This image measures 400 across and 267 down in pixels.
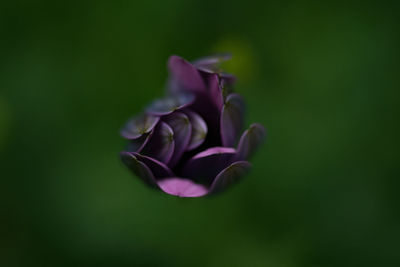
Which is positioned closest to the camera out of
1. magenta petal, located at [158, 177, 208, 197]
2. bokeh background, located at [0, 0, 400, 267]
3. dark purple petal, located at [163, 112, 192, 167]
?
magenta petal, located at [158, 177, 208, 197]

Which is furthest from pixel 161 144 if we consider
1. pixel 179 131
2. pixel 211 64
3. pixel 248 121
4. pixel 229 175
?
pixel 248 121

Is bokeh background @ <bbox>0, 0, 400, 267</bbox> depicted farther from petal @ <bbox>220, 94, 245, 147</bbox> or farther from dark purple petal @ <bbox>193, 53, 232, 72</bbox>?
dark purple petal @ <bbox>193, 53, 232, 72</bbox>

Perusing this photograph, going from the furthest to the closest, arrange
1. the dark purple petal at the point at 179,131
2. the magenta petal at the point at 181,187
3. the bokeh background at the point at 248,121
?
the bokeh background at the point at 248,121, the dark purple petal at the point at 179,131, the magenta petal at the point at 181,187

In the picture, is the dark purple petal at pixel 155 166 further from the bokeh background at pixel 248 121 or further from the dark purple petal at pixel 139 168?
the bokeh background at pixel 248 121

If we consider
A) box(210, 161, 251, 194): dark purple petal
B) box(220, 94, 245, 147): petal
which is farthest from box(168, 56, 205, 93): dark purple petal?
box(210, 161, 251, 194): dark purple petal

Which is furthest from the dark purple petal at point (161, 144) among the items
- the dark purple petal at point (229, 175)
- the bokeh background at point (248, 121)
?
the bokeh background at point (248, 121)

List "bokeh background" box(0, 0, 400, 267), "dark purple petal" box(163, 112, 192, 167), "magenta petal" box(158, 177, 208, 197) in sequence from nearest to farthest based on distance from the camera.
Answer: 1. "magenta petal" box(158, 177, 208, 197)
2. "dark purple petal" box(163, 112, 192, 167)
3. "bokeh background" box(0, 0, 400, 267)

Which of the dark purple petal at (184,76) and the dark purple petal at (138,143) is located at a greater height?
the dark purple petal at (184,76)
